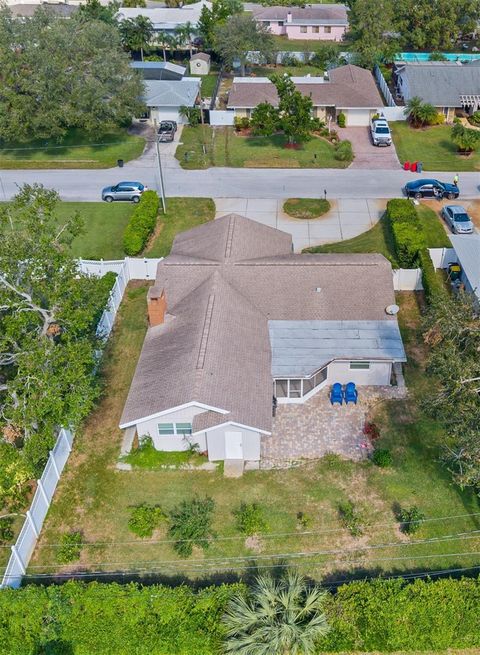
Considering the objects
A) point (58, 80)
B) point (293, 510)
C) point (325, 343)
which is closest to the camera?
point (293, 510)

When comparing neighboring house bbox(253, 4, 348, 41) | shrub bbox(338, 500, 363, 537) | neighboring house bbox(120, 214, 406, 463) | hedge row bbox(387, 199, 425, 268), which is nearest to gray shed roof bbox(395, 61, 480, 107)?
hedge row bbox(387, 199, 425, 268)

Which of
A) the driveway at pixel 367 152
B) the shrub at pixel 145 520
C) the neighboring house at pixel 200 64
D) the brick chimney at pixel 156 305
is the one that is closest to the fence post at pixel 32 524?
the shrub at pixel 145 520

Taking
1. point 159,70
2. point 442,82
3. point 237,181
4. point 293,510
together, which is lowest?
point 293,510

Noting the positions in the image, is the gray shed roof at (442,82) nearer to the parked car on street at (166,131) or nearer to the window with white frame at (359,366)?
the parked car on street at (166,131)

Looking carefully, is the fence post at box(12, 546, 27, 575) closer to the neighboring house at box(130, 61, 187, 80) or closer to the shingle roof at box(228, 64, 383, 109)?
the shingle roof at box(228, 64, 383, 109)

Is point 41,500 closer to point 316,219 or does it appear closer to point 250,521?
point 250,521

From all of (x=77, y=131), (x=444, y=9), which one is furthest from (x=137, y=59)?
(x=444, y=9)

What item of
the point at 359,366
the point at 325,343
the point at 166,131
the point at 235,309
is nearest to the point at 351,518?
the point at 359,366
